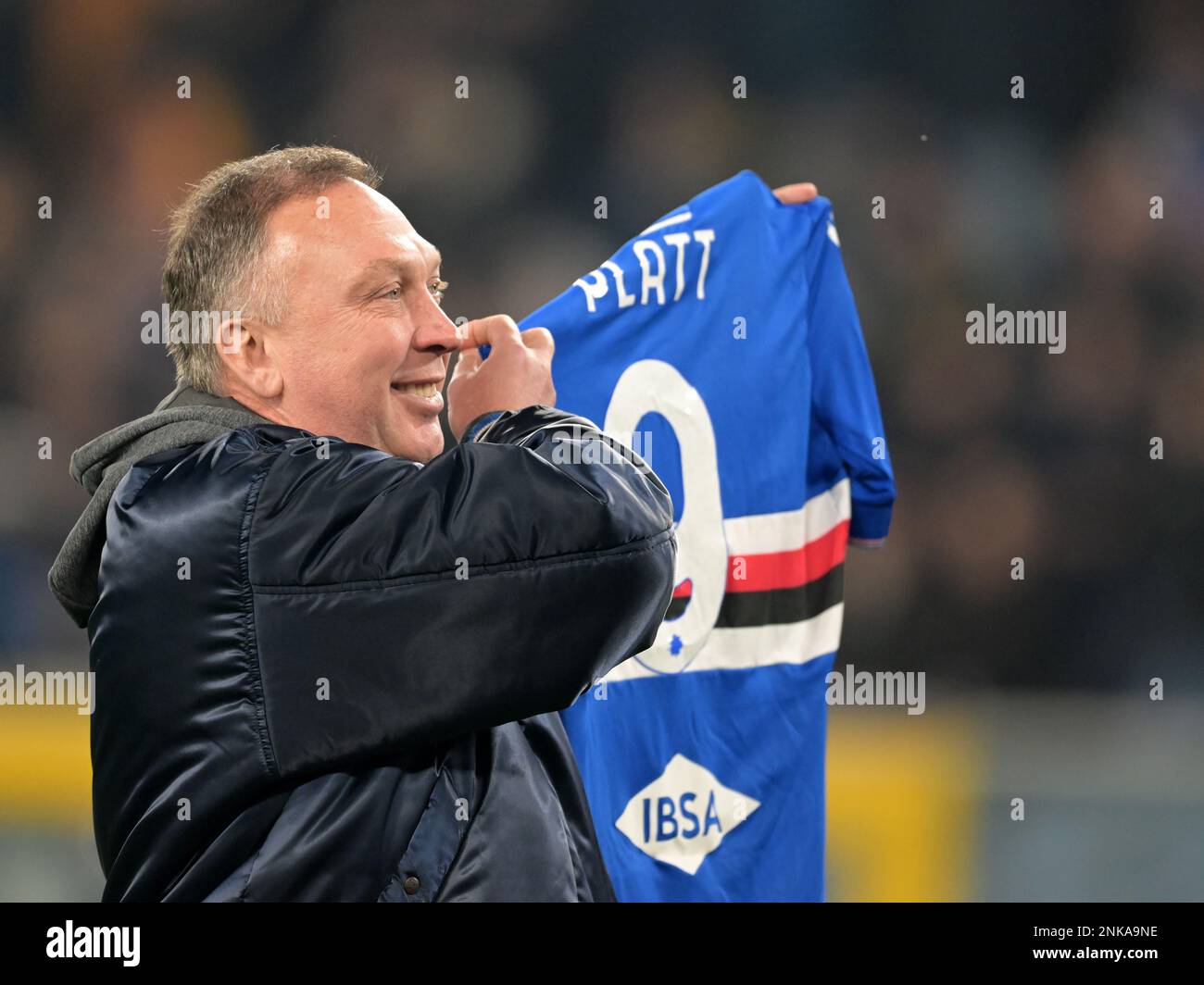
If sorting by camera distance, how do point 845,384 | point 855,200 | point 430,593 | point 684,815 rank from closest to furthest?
point 430,593 < point 684,815 < point 845,384 < point 855,200

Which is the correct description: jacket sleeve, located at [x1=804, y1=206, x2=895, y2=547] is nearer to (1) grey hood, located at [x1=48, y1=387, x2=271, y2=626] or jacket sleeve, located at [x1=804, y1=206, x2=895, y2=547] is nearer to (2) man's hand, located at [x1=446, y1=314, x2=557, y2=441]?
(2) man's hand, located at [x1=446, y1=314, x2=557, y2=441]

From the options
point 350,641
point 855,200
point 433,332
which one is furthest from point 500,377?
point 855,200

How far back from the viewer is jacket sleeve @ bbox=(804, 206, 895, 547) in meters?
2.03

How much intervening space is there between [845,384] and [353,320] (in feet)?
2.90

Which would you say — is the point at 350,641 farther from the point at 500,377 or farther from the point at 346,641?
the point at 500,377

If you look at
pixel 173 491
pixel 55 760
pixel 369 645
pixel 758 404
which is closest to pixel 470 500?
pixel 369 645

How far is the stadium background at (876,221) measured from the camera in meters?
3.61

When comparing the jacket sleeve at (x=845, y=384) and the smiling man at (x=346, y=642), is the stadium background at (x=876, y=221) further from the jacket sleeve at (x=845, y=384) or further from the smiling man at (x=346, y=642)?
the smiling man at (x=346, y=642)

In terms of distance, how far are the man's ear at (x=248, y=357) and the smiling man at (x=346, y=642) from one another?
0.07m

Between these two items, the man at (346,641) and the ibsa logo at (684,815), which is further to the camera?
the ibsa logo at (684,815)

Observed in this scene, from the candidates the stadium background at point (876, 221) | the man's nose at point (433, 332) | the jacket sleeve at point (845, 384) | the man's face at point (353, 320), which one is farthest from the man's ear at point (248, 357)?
the stadium background at point (876, 221)

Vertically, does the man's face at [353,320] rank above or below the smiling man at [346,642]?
above

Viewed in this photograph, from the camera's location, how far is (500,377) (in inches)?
56.1

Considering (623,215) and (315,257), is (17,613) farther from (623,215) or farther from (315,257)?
(315,257)
